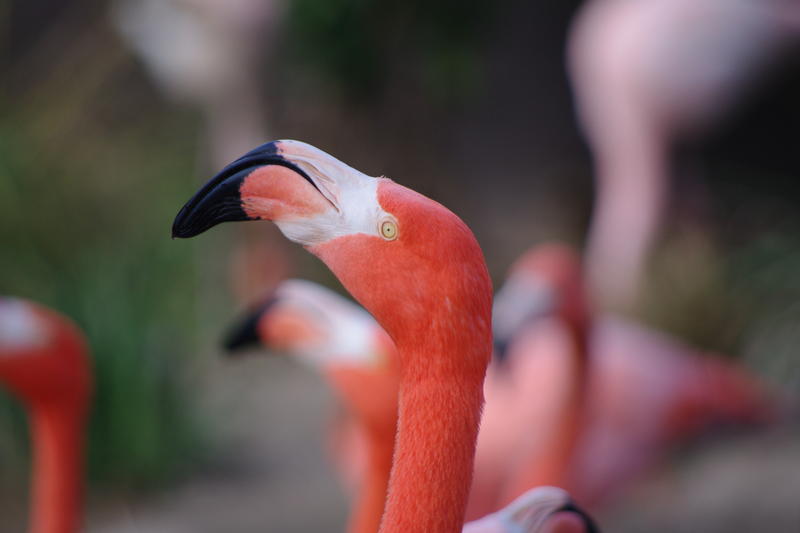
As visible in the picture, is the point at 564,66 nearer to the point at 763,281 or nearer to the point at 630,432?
the point at 763,281

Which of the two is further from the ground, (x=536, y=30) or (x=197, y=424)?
(x=536, y=30)

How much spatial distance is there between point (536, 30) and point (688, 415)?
11.3 feet

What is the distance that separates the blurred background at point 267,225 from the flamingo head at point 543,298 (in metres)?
1.13

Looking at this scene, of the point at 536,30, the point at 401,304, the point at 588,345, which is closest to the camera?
the point at 401,304

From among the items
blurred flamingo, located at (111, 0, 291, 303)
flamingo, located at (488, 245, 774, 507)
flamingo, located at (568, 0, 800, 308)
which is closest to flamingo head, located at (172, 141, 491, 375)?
flamingo, located at (488, 245, 774, 507)

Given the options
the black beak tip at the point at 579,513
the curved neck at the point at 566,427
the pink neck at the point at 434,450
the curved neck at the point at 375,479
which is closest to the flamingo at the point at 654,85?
the curved neck at the point at 566,427

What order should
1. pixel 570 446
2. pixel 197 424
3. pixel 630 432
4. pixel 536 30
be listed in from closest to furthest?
A: pixel 570 446 < pixel 630 432 < pixel 197 424 < pixel 536 30

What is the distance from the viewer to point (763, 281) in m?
4.52

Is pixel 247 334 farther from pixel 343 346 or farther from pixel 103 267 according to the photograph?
pixel 103 267

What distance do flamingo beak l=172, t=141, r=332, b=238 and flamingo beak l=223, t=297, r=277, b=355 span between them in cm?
106

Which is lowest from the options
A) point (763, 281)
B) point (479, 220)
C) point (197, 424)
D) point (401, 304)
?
point (197, 424)

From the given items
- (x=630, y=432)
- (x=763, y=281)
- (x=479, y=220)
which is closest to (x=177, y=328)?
(x=630, y=432)

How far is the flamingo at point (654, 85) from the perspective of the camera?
4762 millimetres

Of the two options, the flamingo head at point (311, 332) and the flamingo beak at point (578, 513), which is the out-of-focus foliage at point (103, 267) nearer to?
the flamingo head at point (311, 332)
